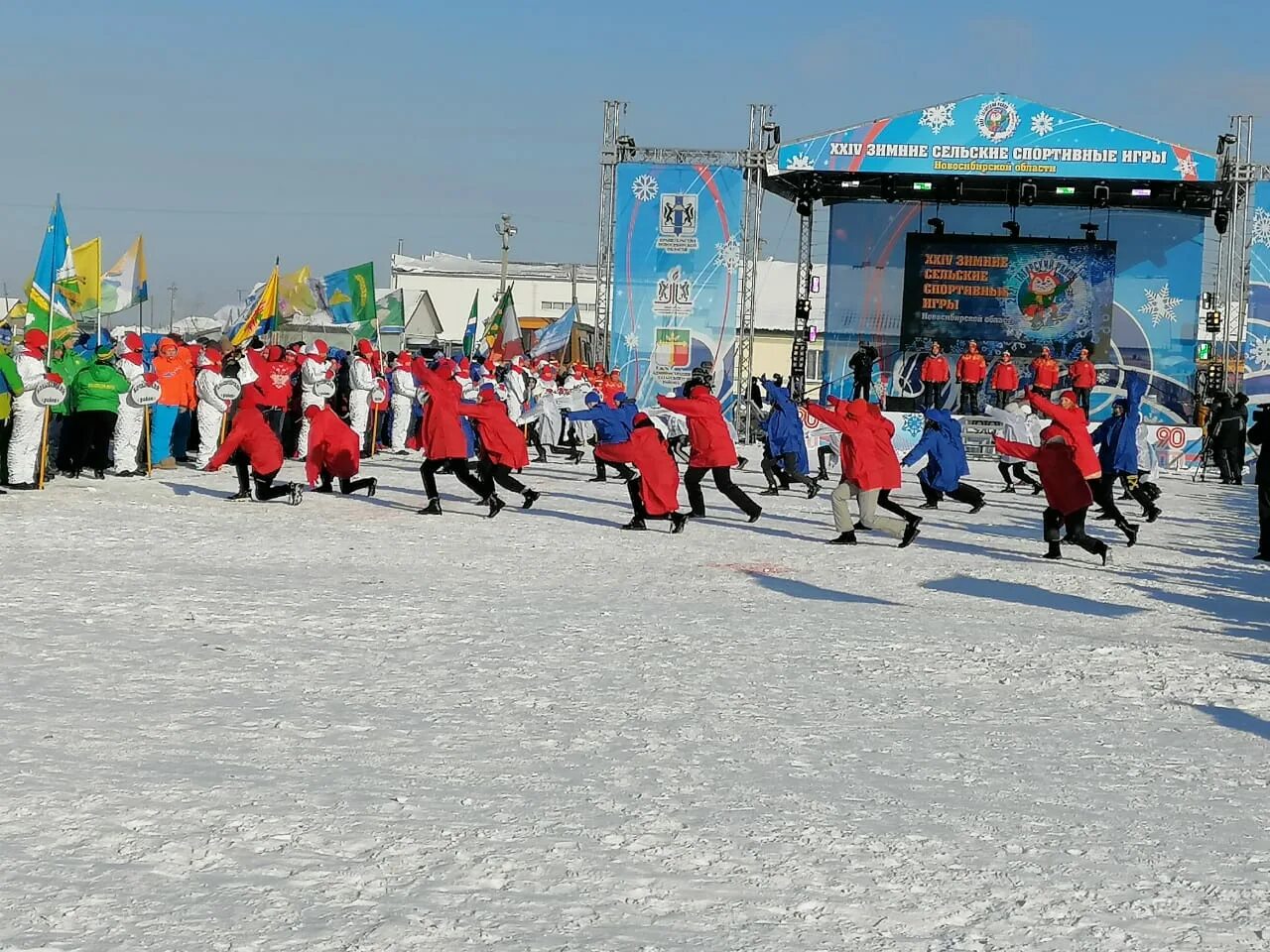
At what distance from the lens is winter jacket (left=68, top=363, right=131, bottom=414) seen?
701 inches

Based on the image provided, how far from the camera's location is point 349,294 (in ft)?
88.8

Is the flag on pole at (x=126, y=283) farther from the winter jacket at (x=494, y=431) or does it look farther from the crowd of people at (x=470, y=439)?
the winter jacket at (x=494, y=431)

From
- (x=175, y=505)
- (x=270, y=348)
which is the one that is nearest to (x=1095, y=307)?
(x=270, y=348)

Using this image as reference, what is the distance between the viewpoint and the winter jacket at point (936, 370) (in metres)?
32.6

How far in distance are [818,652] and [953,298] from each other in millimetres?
25805

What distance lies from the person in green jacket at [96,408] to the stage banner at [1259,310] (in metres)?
20.8

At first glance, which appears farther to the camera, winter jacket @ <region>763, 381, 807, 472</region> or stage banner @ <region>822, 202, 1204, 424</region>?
stage banner @ <region>822, 202, 1204, 424</region>

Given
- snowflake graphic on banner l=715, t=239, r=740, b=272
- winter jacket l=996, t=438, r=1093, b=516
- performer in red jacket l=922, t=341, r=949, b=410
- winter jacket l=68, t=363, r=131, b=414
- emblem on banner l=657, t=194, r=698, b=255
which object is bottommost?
winter jacket l=996, t=438, r=1093, b=516

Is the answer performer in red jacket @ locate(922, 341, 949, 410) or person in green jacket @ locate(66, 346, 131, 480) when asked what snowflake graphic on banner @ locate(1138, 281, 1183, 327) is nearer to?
performer in red jacket @ locate(922, 341, 949, 410)

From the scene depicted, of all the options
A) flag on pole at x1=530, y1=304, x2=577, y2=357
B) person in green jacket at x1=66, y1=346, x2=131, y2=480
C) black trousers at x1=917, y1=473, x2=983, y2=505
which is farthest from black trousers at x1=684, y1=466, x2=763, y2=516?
flag on pole at x1=530, y1=304, x2=577, y2=357

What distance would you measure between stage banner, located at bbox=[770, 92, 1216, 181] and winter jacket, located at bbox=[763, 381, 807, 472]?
12407mm

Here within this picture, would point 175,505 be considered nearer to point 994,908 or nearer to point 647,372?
point 994,908

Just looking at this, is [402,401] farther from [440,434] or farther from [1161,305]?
[1161,305]

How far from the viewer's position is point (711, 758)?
604cm
